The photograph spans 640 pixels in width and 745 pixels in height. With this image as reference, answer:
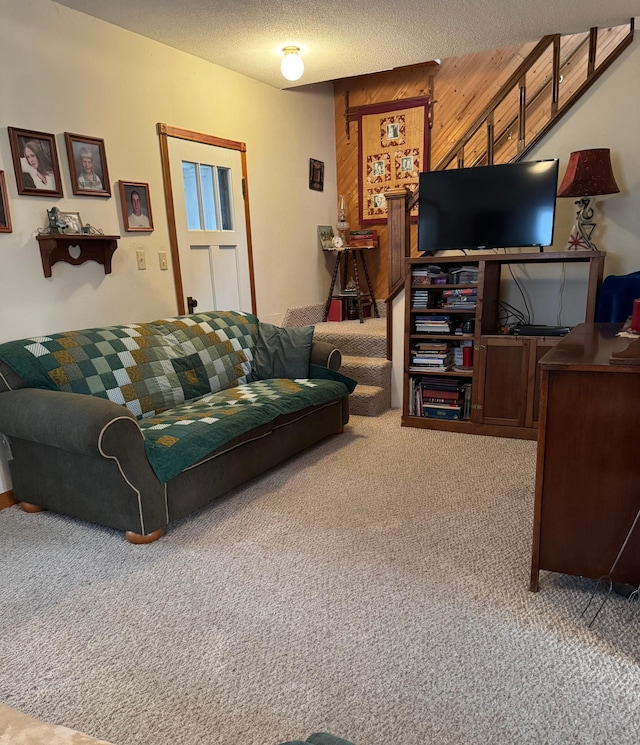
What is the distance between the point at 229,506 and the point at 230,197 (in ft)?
8.31

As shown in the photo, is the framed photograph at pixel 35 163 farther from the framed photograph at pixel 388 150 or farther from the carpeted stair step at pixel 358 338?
the framed photograph at pixel 388 150

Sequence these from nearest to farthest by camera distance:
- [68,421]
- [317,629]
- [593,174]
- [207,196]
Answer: [317,629]
[68,421]
[593,174]
[207,196]

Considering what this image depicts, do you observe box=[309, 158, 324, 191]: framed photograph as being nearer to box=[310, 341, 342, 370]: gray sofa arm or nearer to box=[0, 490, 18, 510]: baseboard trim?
box=[310, 341, 342, 370]: gray sofa arm

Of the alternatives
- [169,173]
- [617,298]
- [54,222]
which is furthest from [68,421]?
[617,298]

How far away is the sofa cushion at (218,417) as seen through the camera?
90.4 inches

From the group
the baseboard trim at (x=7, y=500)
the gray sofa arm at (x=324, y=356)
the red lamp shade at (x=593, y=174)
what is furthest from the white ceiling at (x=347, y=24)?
the baseboard trim at (x=7, y=500)

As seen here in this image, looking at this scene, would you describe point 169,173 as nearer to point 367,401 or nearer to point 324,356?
point 324,356

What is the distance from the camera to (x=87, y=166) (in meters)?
3.01

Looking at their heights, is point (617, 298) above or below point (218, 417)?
above

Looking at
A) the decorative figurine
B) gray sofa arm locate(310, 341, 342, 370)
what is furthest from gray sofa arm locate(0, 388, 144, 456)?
gray sofa arm locate(310, 341, 342, 370)

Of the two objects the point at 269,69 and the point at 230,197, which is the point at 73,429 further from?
the point at 269,69

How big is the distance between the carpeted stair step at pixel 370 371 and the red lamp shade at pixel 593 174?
69.7 inches

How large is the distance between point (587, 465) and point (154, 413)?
2144 mm

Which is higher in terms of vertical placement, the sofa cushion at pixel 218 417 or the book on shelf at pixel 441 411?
the sofa cushion at pixel 218 417
